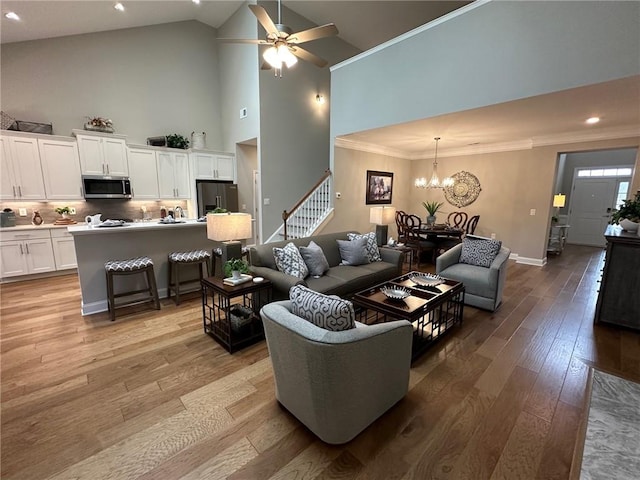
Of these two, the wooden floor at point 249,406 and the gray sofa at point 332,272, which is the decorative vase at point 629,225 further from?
the gray sofa at point 332,272

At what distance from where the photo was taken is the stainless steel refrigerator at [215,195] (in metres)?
6.39

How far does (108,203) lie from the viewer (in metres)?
5.72

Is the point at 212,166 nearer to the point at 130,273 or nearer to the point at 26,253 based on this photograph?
the point at 26,253

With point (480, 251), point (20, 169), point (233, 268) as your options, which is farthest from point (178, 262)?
point (480, 251)

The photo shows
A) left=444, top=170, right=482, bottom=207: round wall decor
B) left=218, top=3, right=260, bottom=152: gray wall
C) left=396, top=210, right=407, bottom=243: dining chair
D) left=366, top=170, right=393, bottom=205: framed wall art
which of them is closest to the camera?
left=218, top=3, right=260, bottom=152: gray wall

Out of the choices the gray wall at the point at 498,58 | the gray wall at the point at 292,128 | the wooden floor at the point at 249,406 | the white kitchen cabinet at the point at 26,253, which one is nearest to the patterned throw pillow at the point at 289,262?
the wooden floor at the point at 249,406

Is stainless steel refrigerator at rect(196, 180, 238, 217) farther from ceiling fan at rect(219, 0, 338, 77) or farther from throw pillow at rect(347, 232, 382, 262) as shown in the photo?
ceiling fan at rect(219, 0, 338, 77)

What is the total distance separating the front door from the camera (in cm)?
799

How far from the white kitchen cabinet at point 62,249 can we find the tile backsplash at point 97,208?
Answer: 1.64 feet

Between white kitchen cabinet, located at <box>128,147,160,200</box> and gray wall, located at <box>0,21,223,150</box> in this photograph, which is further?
white kitchen cabinet, located at <box>128,147,160,200</box>

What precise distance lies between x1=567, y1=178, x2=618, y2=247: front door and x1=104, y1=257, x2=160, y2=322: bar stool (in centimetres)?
1141

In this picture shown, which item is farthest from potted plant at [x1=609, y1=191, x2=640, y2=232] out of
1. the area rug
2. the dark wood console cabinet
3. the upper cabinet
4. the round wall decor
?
the upper cabinet

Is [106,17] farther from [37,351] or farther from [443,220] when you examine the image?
[443,220]

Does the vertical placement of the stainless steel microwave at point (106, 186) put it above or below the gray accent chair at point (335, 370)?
above
